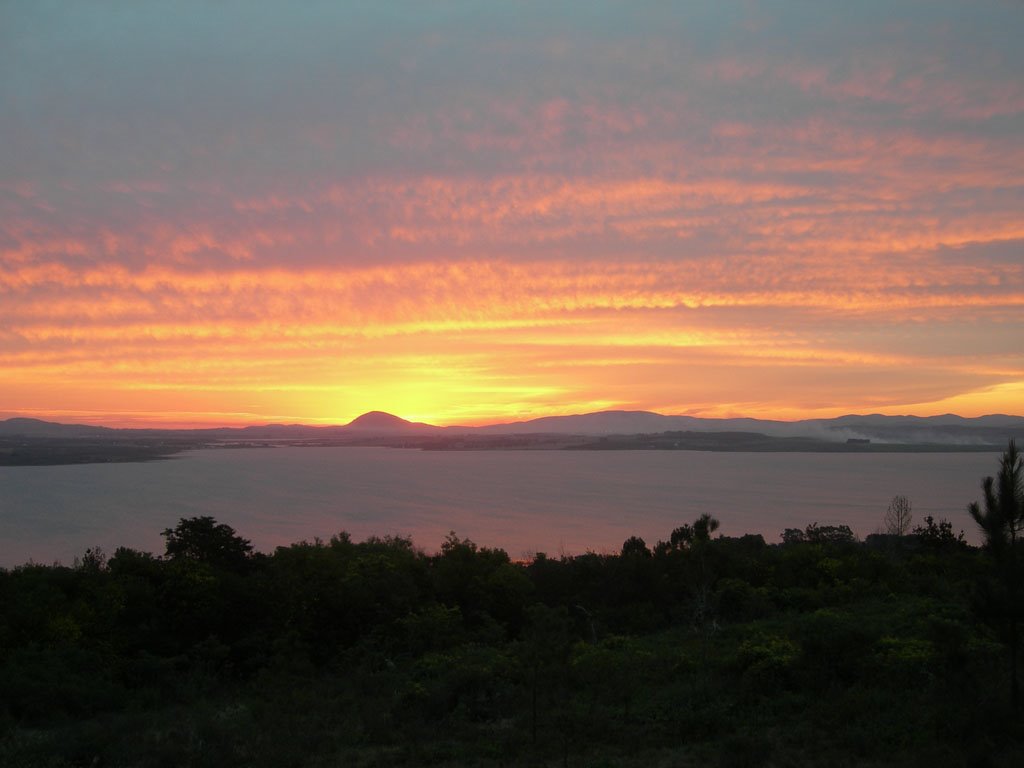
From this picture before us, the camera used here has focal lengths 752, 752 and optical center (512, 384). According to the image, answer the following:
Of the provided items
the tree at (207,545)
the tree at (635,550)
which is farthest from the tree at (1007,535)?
the tree at (207,545)

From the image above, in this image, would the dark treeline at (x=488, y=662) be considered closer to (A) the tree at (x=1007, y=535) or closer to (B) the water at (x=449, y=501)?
(A) the tree at (x=1007, y=535)

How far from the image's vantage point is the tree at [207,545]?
63.7 feet

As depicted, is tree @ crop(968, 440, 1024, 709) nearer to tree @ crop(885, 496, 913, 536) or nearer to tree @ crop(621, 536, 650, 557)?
tree @ crop(621, 536, 650, 557)

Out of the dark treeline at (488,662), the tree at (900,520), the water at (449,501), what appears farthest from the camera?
the water at (449,501)

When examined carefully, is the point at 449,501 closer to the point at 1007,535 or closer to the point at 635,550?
the point at 635,550

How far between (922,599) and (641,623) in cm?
671

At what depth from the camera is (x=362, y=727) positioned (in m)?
10.4

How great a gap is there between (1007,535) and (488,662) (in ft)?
26.6

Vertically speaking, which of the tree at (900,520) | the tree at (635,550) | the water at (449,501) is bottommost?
the water at (449,501)

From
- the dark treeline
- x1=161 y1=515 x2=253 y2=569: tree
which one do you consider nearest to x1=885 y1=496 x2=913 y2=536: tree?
the dark treeline

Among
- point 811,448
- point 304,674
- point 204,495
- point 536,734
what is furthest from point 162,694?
point 811,448

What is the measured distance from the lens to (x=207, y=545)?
1953 centimetres

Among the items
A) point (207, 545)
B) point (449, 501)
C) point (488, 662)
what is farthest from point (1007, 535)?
point (449, 501)

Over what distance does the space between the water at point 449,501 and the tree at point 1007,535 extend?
3983 cm
